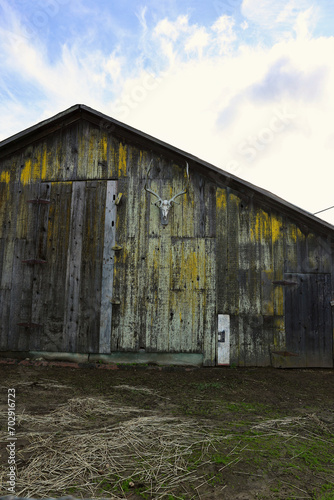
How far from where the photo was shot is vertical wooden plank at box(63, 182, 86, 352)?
7.79 metres

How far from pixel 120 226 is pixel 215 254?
2370 mm

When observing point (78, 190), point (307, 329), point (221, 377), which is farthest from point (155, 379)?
point (78, 190)

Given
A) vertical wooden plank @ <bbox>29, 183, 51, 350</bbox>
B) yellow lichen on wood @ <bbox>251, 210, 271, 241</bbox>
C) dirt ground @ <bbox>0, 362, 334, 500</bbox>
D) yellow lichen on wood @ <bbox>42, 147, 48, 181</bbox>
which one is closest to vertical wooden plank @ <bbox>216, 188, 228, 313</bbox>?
yellow lichen on wood @ <bbox>251, 210, 271, 241</bbox>

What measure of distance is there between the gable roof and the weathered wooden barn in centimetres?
3

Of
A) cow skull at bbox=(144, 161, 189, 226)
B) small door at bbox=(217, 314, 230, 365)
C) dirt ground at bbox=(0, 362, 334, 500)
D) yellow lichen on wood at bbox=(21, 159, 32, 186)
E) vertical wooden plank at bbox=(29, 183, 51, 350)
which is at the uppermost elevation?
yellow lichen on wood at bbox=(21, 159, 32, 186)

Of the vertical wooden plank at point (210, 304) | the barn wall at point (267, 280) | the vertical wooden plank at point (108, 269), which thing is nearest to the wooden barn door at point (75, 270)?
the vertical wooden plank at point (108, 269)

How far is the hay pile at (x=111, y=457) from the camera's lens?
7.80 ft

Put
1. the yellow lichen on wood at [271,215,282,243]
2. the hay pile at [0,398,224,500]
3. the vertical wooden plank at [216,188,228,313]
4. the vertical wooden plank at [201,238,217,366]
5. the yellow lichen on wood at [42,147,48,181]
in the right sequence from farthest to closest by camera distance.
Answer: the yellow lichen on wood at [42,147,48,181] → the yellow lichen on wood at [271,215,282,243] → the vertical wooden plank at [216,188,228,313] → the vertical wooden plank at [201,238,217,366] → the hay pile at [0,398,224,500]

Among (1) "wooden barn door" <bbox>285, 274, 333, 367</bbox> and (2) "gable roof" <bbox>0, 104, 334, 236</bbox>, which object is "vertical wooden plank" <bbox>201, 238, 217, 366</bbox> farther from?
(1) "wooden barn door" <bbox>285, 274, 333, 367</bbox>

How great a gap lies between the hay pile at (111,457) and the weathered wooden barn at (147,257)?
381cm

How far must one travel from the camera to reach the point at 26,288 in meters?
8.11

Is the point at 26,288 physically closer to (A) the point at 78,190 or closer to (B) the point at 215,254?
(A) the point at 78,190

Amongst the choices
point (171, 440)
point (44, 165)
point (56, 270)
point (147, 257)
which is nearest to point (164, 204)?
point (147, 257)

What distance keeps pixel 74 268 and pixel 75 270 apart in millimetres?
55
